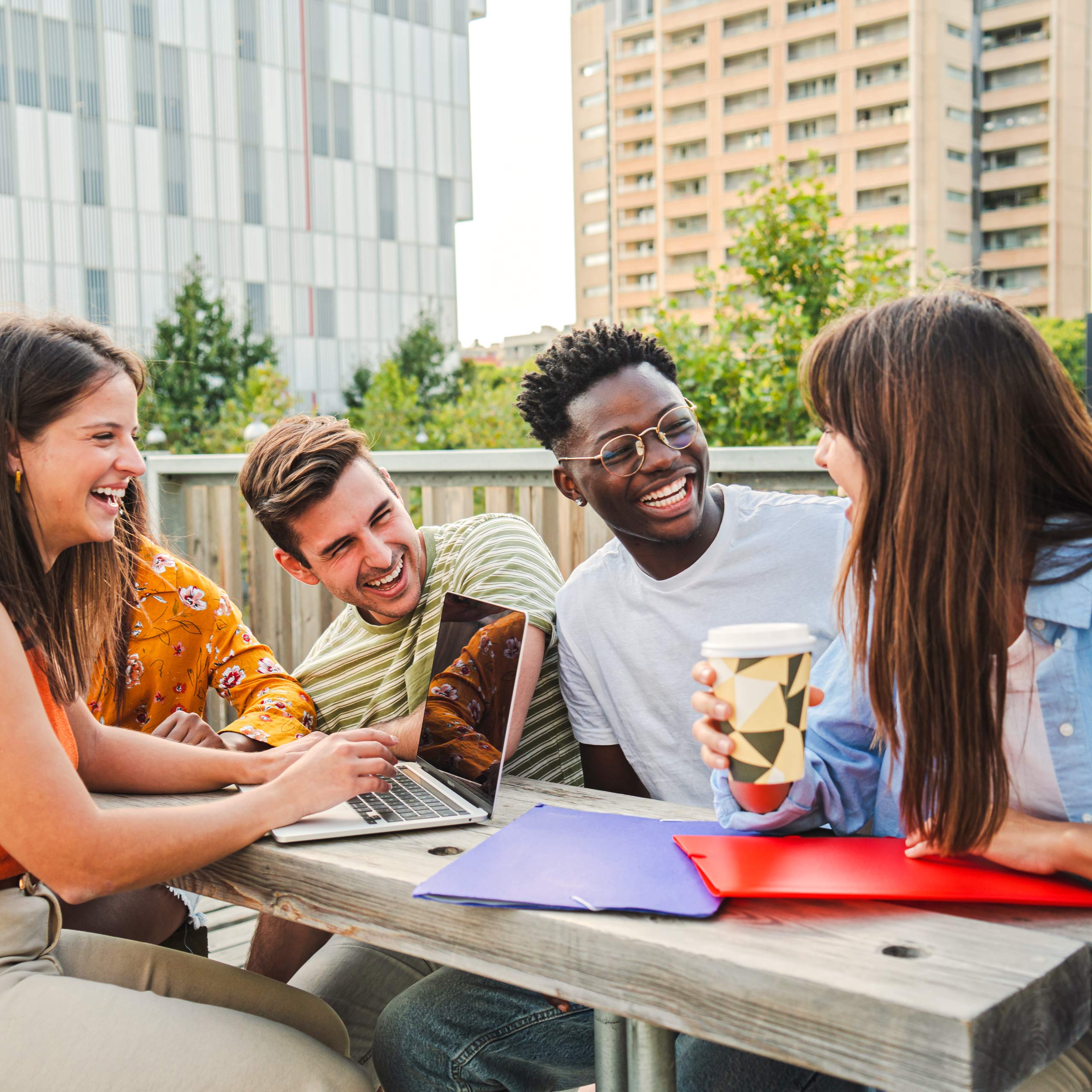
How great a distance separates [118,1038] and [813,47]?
71217 millimetres

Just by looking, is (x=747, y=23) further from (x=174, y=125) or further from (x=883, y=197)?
(x=174, y=125)

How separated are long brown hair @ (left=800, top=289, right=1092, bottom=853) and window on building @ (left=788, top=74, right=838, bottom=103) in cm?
6887

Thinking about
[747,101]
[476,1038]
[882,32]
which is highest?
[882,32]

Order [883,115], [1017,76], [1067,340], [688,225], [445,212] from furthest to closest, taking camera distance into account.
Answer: [688,225], [883,115], [1017,76], [445,212], [1067,340]

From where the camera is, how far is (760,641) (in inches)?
46.2

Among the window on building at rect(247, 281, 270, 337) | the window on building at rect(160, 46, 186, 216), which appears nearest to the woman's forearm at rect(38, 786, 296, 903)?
the window on building at rect(160, 46, 186, 216)

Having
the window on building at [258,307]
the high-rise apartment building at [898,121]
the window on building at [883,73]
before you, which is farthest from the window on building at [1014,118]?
the window on building at [258,307]

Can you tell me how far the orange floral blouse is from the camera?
2.26 metres

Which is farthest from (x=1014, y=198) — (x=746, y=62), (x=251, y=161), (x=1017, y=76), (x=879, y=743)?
(x=879, y=743)

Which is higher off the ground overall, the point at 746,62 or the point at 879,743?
the point at 746,62

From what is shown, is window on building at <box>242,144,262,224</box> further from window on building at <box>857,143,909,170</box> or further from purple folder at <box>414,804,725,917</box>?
purple folder at <box>414,804,725,917</box>

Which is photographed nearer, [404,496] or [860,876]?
[860,876]

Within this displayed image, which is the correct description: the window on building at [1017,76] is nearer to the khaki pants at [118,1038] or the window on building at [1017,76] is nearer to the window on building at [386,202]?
the window on building at [386,202]

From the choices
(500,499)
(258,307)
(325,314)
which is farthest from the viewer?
(325,314)
